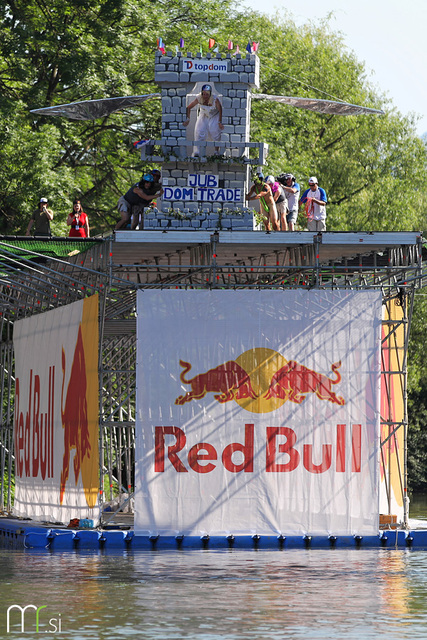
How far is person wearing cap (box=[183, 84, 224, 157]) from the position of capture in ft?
80.3

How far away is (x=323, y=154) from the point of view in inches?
1804

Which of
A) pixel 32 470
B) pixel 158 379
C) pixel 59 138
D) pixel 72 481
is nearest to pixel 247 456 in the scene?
pixel 158 379

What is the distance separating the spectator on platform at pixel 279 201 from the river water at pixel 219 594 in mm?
7032

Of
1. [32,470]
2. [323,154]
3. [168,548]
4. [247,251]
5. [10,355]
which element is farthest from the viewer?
[323,154]

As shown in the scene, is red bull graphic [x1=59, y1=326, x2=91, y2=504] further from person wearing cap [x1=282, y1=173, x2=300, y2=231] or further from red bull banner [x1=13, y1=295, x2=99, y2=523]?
person wearing cap [x1=282, y1=173, x2=300, y2=231]

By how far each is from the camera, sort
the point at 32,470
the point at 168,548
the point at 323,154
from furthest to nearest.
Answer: the point at 323,154 < the point at 32,470 < the point at 168,548

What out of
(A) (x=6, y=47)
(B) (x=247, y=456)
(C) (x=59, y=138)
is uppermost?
(A) (x=6, y=47)

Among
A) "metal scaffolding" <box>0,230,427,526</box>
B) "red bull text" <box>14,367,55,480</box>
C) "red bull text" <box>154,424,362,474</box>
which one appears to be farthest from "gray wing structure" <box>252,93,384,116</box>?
"red bull text" <box>154,424,362,474</box>

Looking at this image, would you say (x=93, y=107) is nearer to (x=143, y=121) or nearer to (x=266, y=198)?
(x=266, y=198)

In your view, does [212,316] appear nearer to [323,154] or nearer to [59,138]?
[59,138]

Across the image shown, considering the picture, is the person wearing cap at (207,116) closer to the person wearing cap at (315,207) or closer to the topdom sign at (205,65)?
the topdom sign at (205,65)

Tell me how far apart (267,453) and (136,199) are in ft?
20.1

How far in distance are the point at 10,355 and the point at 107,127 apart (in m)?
10.5

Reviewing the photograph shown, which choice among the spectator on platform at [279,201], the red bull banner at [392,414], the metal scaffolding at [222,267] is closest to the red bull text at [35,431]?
the metal scaffolding at [222,267]
